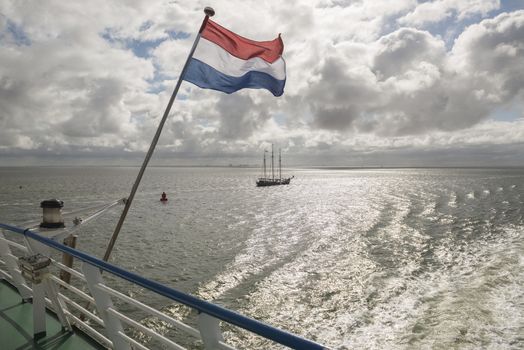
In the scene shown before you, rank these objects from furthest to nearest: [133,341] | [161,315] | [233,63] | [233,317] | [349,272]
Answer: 1. [349,272]
2. [233,63]
3. [133,341]
4. [161,315]
5. [233,317]

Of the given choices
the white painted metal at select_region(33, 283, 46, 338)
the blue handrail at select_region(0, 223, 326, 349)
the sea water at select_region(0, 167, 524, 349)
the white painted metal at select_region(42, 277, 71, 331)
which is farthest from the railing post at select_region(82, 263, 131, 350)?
the sea water at select_region(0, 167, 524, 349)

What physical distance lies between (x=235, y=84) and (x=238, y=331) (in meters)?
10.3

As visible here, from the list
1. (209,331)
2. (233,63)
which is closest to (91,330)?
(209,331)

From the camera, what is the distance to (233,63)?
7051mm

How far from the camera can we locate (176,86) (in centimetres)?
591

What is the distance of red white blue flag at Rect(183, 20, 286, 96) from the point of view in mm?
6676

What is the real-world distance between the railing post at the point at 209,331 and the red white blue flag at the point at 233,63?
16.8 ft

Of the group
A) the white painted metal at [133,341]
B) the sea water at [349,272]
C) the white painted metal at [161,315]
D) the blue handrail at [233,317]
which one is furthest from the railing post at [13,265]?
the sea water at [349,272]

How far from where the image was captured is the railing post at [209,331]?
2.46 metres

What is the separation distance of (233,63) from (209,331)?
19.2 feet

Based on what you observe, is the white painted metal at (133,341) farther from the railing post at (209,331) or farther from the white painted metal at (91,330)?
the railing post at (209,331)

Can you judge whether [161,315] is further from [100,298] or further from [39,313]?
[39,313]

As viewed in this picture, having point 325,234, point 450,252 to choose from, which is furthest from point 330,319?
point 325,234

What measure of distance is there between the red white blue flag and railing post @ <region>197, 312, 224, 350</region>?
5113mm
